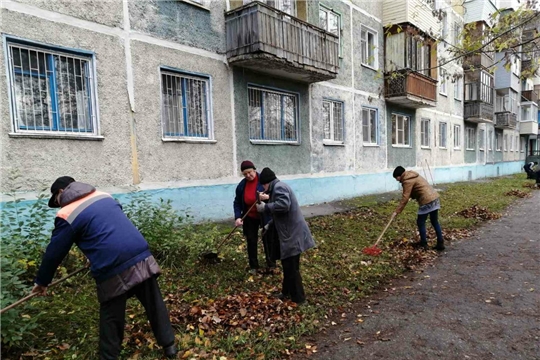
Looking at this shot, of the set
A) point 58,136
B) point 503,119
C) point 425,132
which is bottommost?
point 58,136

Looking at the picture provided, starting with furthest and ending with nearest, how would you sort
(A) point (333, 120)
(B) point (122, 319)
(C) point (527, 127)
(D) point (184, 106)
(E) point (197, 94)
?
(C) point (527, 127) < (A) point (333, 120) < (E) point (197, 94) < (D) point (184, 106) < (B) point (122, 319)

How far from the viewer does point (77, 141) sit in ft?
20.7

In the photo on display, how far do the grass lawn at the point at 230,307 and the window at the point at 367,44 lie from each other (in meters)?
9.48

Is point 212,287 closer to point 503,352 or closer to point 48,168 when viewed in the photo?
point 503,352

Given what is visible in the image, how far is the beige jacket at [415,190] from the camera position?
6.46 m

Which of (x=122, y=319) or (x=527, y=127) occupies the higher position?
(x=527, y=127)

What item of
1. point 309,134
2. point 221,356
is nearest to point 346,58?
point 309,134

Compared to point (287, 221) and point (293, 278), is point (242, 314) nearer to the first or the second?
point (293, 278)

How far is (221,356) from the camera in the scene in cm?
316

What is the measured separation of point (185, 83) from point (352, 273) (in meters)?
5.61

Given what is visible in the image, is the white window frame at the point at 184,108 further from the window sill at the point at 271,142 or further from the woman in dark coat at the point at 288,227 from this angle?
the woman in dark coat at the point at 288,227

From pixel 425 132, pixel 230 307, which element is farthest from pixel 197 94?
pixel 425 132

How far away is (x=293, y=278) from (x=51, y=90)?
5281mm

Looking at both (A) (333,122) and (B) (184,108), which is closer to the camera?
(B) (184,108)
